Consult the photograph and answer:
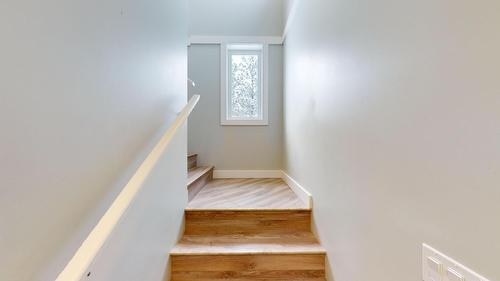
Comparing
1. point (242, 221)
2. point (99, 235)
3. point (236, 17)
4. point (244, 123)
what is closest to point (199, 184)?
point (242, 221)

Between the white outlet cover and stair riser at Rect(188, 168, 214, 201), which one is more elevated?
the white outlet cover

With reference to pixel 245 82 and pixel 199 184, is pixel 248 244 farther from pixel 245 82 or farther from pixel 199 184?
pixel 245 82

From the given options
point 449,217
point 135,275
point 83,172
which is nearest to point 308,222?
point 135,275

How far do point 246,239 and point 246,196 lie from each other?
66 centimetres

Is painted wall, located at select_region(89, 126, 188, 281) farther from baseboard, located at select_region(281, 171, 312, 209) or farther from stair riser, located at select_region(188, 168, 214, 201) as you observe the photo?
baseboard, located at select_region(281, 171, 312, 209)

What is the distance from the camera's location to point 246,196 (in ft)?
8.97

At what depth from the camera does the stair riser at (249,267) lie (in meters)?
1.87

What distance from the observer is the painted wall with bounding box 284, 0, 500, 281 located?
65 cm

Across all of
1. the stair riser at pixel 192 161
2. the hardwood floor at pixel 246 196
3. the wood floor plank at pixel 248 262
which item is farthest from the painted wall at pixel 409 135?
the stair riser at pixel 192 161

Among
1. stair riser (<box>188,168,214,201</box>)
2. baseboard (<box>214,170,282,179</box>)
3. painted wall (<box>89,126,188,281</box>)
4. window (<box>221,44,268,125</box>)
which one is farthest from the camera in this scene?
window (<box>221,44,268,125</box>)

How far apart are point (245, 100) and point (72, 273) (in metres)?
3.63

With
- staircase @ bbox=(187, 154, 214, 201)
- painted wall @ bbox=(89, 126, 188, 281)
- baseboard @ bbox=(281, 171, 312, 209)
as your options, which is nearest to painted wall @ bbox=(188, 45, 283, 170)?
staircase @ bbox=(187, 154, 214, 201)

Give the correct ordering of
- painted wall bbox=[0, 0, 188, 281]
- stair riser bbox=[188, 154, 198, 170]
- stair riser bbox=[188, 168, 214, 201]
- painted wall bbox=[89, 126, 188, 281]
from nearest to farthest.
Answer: painted wall bbox=[0, 0, 188, 281] < painted wall bbox=[89, 126, 188, 281] < stair riser bbox=[188, 168, 214, 201] < stair riser bbox=[188, 154, 198, 170]

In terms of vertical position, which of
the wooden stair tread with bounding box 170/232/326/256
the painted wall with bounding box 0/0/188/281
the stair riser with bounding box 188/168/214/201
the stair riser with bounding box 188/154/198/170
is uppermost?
the painted wall with bounding box 0/0/188/281
